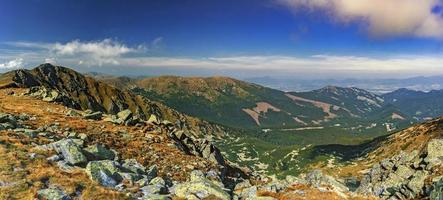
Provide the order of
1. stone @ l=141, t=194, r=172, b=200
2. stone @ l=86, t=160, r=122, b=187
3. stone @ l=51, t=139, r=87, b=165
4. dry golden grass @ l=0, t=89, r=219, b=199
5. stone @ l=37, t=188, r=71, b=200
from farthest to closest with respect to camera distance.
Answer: stone @ l=51, t=139, r=87, b=165 < stone @ l=86, t=160, r=122, b=187 < stone @ l=141, t=194, r=172, b=200 < dry golden grass @ l=0, t=89, r=219, b=199 < stone @ l=37, t=188, r=71, b=200

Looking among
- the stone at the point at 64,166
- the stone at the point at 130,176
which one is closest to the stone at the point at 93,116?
the stone at the point at 64,166

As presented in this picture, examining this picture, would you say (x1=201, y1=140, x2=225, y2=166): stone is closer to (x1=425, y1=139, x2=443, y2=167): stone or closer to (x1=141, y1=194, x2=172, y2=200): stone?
(x1=425, y1=139, x2=443, y2=167): stone

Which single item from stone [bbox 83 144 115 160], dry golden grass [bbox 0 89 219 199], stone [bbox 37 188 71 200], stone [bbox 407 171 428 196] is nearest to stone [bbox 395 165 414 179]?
stone [bbox 407 171 428 196]

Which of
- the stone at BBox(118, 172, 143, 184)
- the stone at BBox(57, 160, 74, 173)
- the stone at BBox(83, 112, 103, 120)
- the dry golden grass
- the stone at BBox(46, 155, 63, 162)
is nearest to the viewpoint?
the dry golden grass

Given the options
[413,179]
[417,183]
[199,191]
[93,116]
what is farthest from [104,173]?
[93,116]

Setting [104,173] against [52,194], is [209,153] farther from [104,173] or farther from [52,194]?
[52,194]

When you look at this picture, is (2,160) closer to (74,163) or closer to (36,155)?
(36,155)
